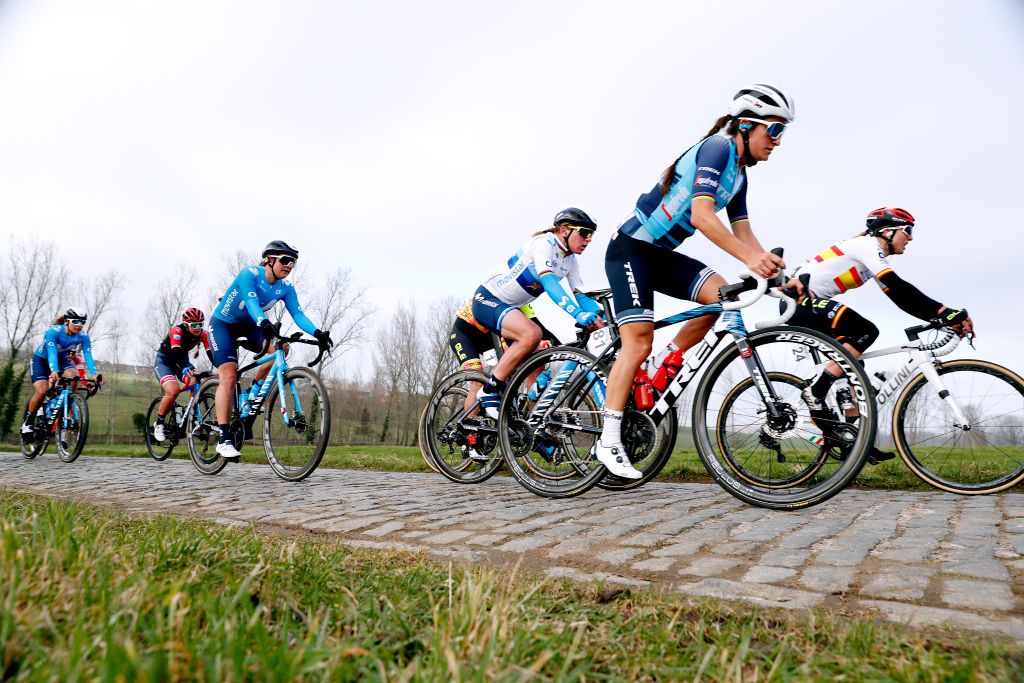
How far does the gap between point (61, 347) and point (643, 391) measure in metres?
10.9

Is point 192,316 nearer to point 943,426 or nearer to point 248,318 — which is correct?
point 248,318

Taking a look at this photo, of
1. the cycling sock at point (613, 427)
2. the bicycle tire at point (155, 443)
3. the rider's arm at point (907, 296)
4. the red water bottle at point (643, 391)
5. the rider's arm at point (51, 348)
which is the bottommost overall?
the bicycle tire at point (155, 443)

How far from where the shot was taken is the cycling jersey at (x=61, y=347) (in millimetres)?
10773

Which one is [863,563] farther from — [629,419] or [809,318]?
[809,318]

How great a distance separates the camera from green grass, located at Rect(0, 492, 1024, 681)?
3.91ft

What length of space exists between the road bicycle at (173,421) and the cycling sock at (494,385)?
4696 millimetres

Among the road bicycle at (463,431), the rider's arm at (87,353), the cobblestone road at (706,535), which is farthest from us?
the rider's arm at (87,353)

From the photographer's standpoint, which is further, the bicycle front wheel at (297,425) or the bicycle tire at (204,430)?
the bicycle tire at (204,430)

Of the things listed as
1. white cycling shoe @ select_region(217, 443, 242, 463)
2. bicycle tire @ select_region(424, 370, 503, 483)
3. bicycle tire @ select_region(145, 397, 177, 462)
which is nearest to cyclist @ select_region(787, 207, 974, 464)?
bicycle tire @ select_region(424, 370, 503, 483)

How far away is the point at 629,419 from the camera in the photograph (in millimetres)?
4312

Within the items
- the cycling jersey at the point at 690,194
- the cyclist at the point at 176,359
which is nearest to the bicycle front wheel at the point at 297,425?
the cyclist at the point at 176,359

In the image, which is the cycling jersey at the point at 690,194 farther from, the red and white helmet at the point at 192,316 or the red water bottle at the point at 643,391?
the red and white helmet at the point at 192,316

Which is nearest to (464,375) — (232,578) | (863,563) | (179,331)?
(863,563)

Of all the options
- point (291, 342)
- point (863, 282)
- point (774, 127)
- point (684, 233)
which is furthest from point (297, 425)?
point (863, 282)
